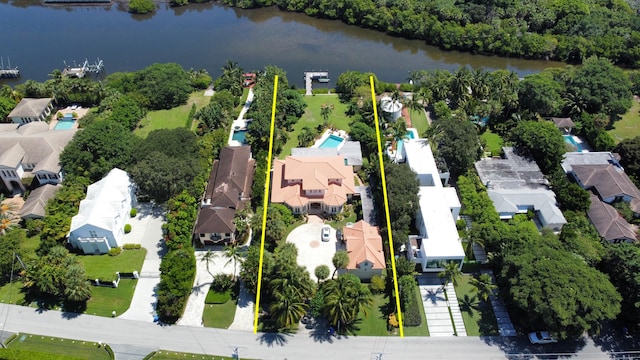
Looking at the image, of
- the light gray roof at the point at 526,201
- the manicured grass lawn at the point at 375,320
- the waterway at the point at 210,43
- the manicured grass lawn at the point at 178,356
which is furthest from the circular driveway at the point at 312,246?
the waterway at the point at 210,43

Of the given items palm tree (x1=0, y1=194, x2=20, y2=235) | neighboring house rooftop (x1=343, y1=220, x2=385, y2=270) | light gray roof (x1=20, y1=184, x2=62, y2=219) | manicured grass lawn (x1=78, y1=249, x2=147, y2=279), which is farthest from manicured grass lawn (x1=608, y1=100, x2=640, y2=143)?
palm tree (x1=0, y1=194, x2=20, y2=235)

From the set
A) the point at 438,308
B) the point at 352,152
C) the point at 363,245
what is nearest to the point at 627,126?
the point at 352,152

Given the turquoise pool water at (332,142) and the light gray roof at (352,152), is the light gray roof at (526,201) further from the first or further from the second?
the turquoise pool water at (332,142)

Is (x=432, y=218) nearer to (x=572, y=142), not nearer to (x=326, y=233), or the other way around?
(x=326, y=233)

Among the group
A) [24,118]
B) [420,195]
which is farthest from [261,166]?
[24,118]

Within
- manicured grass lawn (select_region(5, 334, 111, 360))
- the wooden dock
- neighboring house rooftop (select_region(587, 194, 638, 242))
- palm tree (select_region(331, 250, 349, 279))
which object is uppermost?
the wooden dock

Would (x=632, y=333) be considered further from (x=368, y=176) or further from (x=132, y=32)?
(x=132, y=32)

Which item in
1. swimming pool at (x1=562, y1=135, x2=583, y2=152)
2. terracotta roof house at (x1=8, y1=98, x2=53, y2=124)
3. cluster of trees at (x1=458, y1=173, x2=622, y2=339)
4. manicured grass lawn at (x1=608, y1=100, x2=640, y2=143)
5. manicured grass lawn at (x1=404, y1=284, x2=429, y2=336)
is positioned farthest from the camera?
manicured grass lawn at (x1=608, y1=100, x2=640, y2=143)

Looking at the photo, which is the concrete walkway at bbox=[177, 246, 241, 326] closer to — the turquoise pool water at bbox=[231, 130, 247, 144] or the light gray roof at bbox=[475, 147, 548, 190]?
the turquoise pool water at bbox=[231, 130, 247, 144]
